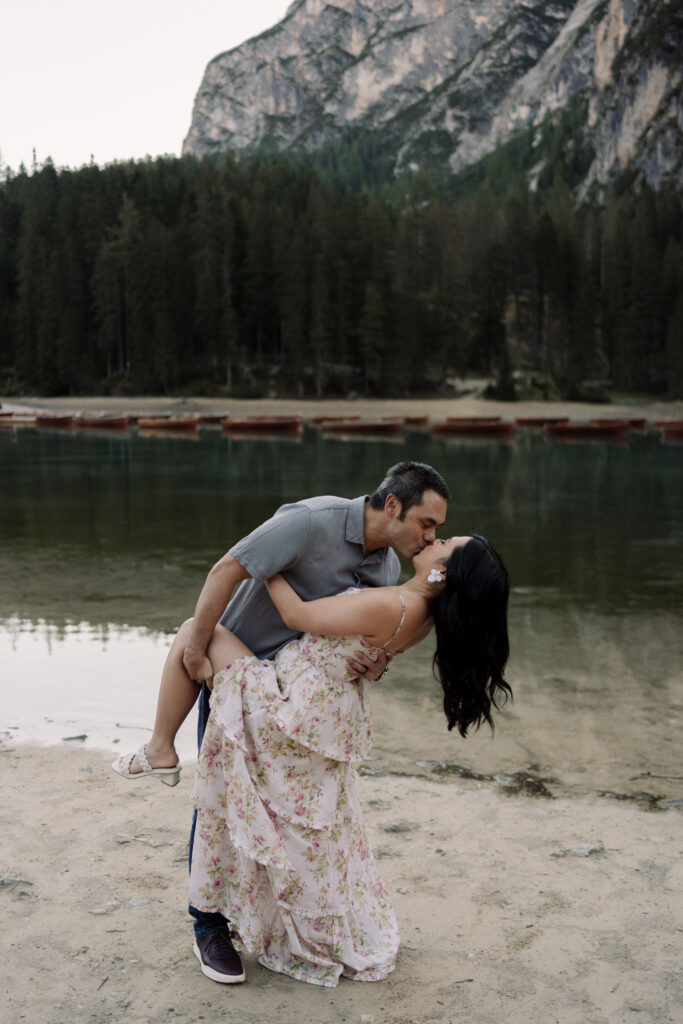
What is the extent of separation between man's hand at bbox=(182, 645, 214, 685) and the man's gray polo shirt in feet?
0.65

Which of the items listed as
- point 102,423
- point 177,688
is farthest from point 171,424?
point 177,688

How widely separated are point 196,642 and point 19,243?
334 feet

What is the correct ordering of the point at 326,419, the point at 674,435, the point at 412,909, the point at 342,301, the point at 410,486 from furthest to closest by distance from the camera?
the point at 342,301, the point at 326,419, the point at 674,435, the point at 412,909, the point at 410,486

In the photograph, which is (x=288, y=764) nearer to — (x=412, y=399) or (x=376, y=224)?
(x=412, y=399)

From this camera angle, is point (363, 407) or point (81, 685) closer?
point (81, 685)

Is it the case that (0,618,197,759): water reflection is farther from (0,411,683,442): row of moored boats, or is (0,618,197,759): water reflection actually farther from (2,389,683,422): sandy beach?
(2,389,683,422): sandy beach

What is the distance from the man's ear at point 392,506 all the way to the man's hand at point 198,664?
762mm

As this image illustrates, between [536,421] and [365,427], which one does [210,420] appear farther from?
[536,421]

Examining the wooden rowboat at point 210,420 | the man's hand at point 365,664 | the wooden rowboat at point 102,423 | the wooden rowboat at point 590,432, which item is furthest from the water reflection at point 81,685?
the wooden rowboat at point 210,420

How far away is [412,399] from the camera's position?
3002 inches

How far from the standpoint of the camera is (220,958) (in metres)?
3.47

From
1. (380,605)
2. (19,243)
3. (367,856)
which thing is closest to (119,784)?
(367,856)

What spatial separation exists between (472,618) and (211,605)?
838 mm

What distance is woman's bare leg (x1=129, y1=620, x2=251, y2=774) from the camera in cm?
340
